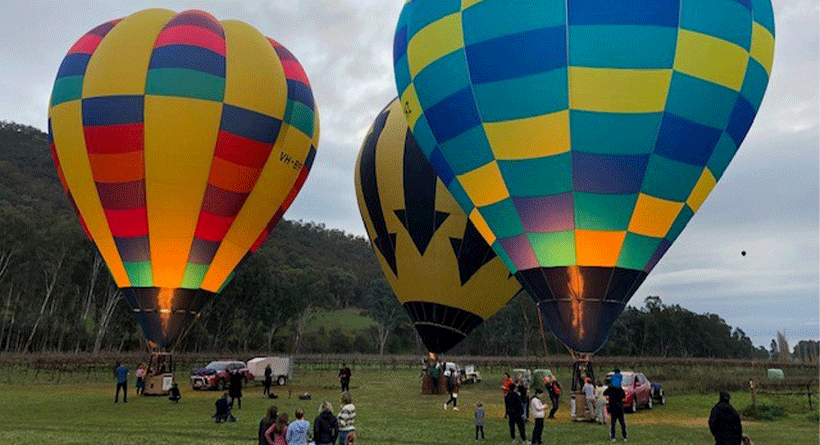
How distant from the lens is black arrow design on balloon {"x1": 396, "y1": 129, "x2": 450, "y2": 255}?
22.9 m

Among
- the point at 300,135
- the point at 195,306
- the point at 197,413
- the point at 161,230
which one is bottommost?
the point at 197,413

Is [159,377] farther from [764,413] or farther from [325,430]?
[764,413]

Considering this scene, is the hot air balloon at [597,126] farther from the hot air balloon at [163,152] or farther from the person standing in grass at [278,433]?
the hot air balloon at [163,152]

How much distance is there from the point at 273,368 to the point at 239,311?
40972mm

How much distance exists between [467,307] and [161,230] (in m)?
10.8

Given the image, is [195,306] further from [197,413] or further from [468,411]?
[468,411]

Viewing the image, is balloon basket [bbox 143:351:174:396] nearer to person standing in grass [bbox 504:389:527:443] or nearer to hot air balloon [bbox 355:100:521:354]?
hot air balloon [bbox 355:100:521:354]

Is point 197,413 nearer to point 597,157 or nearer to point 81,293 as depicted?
point 597,157

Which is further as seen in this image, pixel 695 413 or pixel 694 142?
pixel 695 413

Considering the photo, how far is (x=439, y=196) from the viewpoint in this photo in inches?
900

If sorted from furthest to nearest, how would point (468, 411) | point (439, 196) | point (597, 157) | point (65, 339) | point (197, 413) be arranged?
1. point (65, 339)
2. point (439, 196)
3. point (468, 411)
4. point (197, 413)
5. point (597, 157)

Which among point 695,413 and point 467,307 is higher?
point 467,307

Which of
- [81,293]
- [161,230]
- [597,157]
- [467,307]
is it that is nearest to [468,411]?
[467,307]

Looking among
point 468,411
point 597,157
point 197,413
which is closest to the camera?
point 597,157
